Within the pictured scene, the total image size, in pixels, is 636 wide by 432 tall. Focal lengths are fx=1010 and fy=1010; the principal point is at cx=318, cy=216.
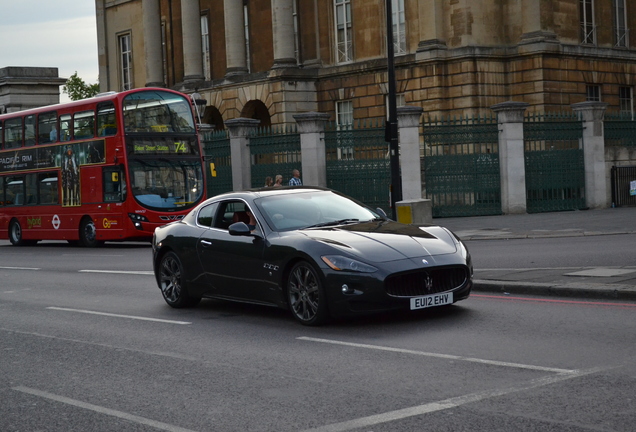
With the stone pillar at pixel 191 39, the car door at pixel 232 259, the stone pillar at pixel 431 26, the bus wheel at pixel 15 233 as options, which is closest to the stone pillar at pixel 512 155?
the stone pillar at pixel 431 26

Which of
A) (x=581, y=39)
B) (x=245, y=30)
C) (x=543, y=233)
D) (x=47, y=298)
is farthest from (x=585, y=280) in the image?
(x=245, y=30)

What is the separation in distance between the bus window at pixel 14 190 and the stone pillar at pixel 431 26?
17.2 meters

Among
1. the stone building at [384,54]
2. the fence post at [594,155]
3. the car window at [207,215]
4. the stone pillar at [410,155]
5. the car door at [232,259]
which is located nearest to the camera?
the car door at [232,259]

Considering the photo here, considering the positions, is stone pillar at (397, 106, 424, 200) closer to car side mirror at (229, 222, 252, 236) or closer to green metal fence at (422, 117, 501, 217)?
green metal fence at (422, 117, 501, 217)

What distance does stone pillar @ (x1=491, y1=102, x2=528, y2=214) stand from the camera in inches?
1152

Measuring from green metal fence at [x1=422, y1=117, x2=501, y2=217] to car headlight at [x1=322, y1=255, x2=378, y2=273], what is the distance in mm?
19620

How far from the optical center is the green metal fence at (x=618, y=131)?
3109 cm

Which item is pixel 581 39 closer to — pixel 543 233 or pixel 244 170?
pixel 244 170

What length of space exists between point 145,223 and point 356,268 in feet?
Answer: 59.4

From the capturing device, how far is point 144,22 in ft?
179

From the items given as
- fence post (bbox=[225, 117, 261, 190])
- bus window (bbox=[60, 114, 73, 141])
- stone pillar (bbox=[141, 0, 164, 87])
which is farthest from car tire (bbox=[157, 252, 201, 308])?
stone pillar (bbox=[141, 0, 164, 87])

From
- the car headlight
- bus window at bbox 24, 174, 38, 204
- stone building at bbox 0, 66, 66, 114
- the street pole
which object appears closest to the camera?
the car headlight

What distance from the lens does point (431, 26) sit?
40.6 meters

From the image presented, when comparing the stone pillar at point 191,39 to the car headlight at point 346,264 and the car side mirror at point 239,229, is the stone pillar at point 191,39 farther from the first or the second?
the car headlight at point 346,264
